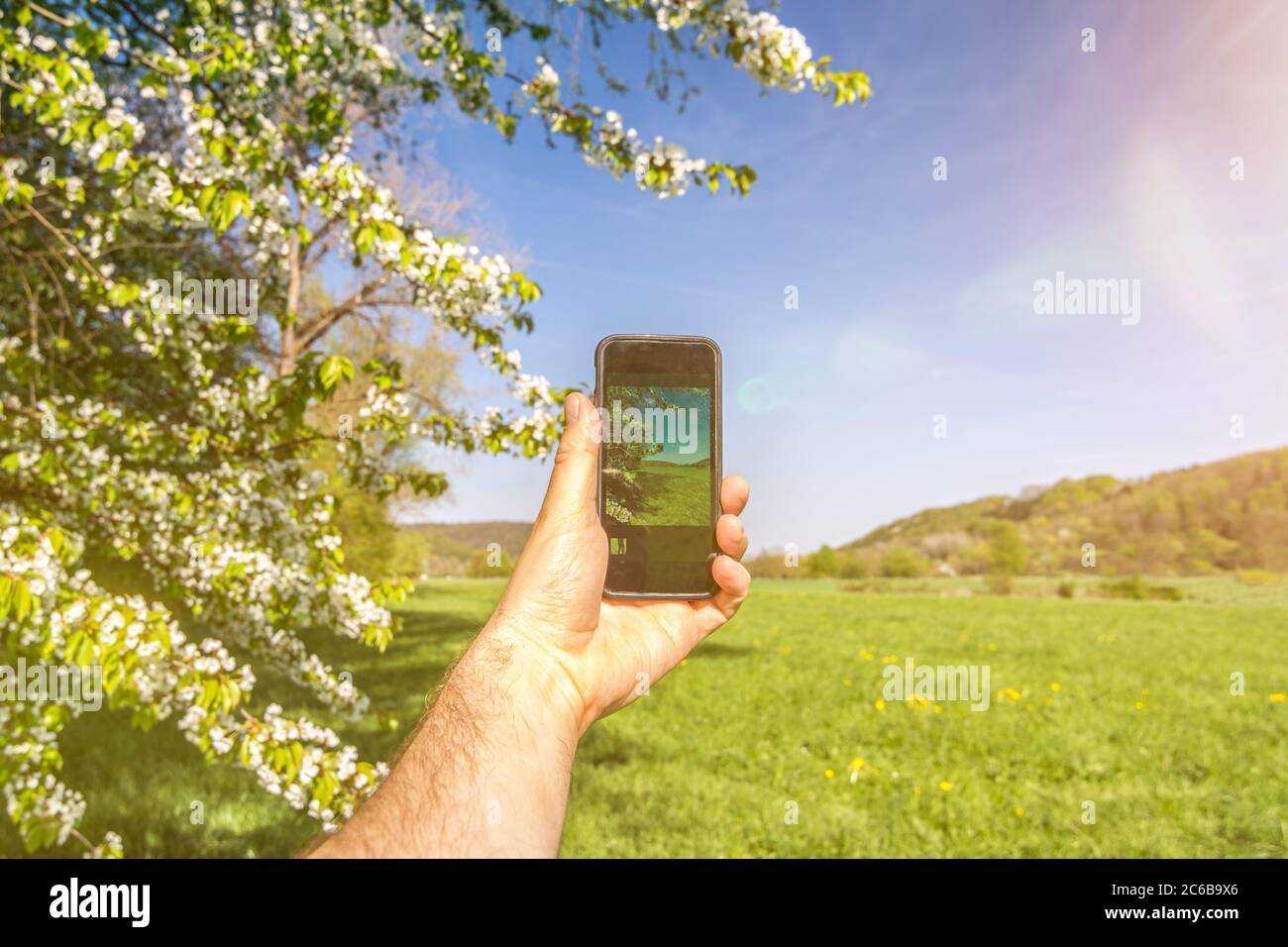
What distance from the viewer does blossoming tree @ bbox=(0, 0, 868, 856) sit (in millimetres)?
4246

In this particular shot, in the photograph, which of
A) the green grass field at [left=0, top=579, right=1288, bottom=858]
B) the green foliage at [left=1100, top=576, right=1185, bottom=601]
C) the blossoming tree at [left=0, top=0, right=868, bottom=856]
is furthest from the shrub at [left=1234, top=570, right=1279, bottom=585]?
the blossoming tree at [left=0, top=0, right=868, bottom=856]

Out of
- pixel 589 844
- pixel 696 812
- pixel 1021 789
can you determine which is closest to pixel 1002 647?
pixel 1021 789

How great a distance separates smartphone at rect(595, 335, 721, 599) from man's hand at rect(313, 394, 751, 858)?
8cm

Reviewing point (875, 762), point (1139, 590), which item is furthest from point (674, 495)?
point (1139, 590)

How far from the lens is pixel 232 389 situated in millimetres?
5812

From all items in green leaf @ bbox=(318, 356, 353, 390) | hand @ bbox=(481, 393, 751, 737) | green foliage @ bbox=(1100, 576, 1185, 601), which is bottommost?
green foliage @ bbox=(1100, 576, 1185, 601)

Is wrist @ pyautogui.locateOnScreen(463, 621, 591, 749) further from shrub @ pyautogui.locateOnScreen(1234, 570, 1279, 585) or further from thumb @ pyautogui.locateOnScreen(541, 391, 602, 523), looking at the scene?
shrub @ pyautogui.locateOnScreen(1234, 570, 1279, 585)

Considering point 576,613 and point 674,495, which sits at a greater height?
point 674,495

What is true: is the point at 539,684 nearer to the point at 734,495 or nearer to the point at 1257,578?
the point at 734,495

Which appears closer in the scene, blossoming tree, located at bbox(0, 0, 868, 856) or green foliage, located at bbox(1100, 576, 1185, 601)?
blossoming tree, located at bbox(0, 0, 868, 856)

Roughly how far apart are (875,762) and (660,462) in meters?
Answer: 6.10

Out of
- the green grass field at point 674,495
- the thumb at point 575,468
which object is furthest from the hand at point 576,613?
the green grass field at point 674,495
